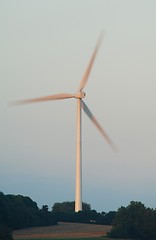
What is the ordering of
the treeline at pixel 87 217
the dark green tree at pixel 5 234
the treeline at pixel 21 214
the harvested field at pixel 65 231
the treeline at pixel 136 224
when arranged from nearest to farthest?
1. the dark green tree at pixel 5 234
2. the harvested field at pixel 65 231
3. the treeline at pixel 136 224
4. the treeline at pixel 21 214
5. the treeline at pixel 87 217

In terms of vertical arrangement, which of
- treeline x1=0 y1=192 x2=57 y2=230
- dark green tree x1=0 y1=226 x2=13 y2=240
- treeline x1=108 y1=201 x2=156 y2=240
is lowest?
dark green tree x1=0 y1=226 x2=13 y2=240

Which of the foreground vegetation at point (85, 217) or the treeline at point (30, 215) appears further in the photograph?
the treeline at point (30, 215)

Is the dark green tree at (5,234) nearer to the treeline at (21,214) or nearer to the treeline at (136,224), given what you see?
the treeline at (136,224)

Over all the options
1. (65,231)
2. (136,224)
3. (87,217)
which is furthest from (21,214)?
(136,224)

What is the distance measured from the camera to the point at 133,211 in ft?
365

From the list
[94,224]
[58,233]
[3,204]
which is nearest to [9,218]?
[3,204]

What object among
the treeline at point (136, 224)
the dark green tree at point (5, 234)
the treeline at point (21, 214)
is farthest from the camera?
the treeline at point (21, 214)

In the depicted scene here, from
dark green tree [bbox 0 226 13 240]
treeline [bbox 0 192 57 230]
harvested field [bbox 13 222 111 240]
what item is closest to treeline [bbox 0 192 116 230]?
treeline [bbox 0 192 57 230]

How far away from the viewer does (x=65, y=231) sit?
381ft

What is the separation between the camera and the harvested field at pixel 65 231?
107000 millimetres

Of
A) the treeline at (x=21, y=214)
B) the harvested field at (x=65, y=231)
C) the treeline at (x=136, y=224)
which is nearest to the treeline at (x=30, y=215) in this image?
the treeline at (x=21, y=214)

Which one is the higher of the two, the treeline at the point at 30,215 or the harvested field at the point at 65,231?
the treeline at the point at 30,215

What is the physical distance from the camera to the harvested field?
107000mm

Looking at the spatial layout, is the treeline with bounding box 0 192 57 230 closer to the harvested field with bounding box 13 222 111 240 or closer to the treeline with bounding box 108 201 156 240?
the harvested field with bounding box 13 222 111 240
